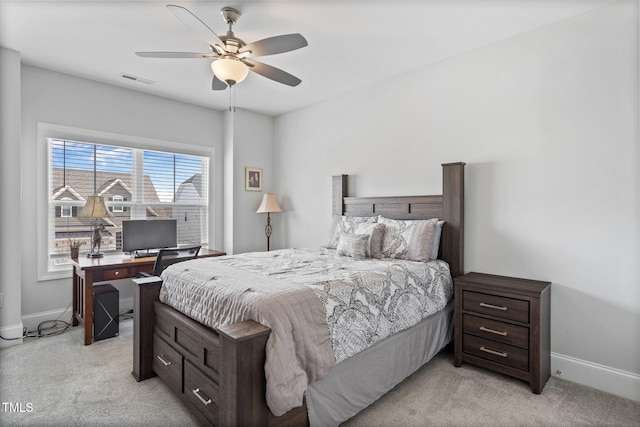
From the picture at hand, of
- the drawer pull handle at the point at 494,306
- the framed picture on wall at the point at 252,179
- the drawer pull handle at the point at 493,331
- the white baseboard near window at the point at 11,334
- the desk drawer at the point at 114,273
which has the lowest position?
Result: the white baseboard near window at the point at 11,334

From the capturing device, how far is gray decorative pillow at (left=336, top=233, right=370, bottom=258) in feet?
9.87

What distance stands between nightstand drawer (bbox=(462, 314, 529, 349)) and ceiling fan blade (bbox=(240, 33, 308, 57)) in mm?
2393

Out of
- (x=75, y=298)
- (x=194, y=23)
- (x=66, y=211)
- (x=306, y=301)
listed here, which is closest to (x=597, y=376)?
(x=306, y=301)

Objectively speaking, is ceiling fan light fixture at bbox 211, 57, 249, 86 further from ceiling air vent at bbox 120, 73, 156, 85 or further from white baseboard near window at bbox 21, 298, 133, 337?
white baseboard near window at bbox 21, 298, 133, 337

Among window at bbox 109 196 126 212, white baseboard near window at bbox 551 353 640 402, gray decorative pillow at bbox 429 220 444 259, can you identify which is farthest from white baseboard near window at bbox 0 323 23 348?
white baseboard near window at bbox 551 353 640 402

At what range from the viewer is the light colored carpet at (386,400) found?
6.54 ft

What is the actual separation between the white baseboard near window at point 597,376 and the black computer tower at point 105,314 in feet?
12.8

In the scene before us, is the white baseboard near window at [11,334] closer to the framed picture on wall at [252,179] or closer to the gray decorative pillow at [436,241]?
the framed picture on wall at [252,179]

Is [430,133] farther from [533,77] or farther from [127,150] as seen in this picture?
[127,150]

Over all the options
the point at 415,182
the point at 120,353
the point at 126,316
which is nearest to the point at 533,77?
the point at 415,182

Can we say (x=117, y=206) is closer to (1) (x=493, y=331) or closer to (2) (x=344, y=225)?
(2) (x=344, y=225)

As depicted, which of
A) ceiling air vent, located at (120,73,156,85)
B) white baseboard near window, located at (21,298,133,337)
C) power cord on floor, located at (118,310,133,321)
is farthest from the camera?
power cord on floor, located at (118,310,133,321)

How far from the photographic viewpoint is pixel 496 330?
8.18 ft

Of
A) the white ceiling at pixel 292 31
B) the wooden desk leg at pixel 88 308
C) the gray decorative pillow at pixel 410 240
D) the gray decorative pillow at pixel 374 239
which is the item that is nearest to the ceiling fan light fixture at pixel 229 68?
the white ceiling at pixel 292 31
